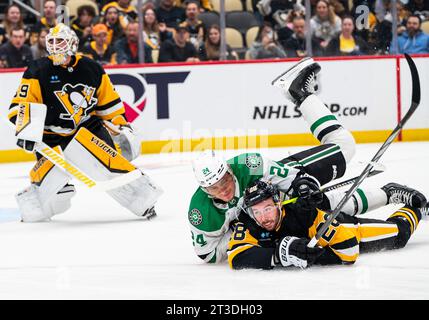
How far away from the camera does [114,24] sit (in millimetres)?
9469

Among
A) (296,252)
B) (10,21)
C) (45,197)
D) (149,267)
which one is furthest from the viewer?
(10,21)

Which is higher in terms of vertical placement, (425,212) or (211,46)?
(425,212)

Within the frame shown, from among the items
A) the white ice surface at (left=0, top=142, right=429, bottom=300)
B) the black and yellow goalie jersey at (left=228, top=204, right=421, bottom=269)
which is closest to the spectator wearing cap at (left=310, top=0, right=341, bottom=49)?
the white ice surface at (left=0, top=142, right=429, bottom=300)

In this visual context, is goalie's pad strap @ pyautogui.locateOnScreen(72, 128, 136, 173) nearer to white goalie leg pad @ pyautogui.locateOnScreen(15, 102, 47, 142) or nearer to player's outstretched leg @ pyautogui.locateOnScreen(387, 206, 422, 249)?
white goalie leg pad @ pyautogui.locateOnScreen(15, 102, 47, 142)

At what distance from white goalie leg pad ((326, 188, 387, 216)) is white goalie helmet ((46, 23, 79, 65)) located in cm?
208

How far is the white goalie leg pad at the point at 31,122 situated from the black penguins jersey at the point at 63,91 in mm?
90

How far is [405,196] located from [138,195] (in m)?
1.91

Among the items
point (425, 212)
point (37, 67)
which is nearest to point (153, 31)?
point (37, 67)

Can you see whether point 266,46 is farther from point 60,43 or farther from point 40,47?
point 60,43

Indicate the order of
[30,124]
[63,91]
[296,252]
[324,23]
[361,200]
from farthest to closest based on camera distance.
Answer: [324,23] < [63,91] < [30,124] < [361,200] < [296,252]

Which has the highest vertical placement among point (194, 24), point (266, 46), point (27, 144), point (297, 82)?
point (297, 82)

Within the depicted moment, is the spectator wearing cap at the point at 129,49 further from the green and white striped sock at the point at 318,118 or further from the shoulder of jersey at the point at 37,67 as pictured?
the green and white striped sock at the point at 318,118

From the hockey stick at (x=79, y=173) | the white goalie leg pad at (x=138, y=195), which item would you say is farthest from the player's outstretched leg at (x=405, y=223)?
the hockey stick at (x=79, y=173)

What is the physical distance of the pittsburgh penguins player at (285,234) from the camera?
4387 mm
